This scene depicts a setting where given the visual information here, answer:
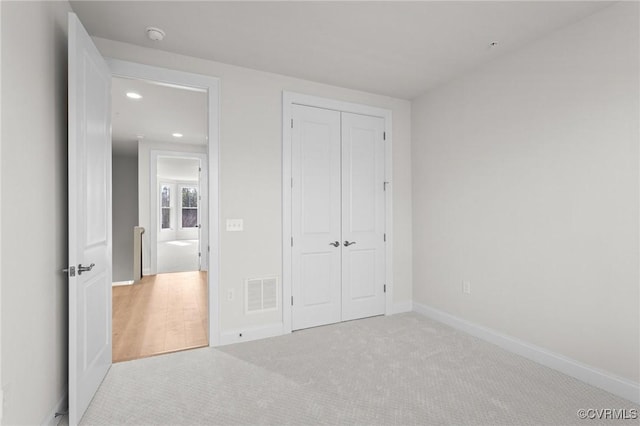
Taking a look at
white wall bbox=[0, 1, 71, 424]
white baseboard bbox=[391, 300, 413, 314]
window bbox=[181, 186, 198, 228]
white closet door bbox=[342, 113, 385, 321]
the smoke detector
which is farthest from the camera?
window bbox=[181, 186, 198, 228]

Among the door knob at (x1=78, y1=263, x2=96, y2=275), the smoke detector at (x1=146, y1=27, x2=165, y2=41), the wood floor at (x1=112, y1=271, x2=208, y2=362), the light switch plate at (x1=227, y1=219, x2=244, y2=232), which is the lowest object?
the wood floor at (x1=112, y1=271, x2=208, y2=362)

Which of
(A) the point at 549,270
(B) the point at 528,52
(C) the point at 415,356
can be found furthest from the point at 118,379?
(B) the point at 528,52

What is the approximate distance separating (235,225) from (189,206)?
9785mm

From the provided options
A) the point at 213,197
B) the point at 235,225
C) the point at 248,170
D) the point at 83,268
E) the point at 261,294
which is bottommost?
the point at 261,294

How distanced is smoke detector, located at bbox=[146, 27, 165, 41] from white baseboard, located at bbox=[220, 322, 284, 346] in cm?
256

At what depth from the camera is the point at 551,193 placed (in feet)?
8.54

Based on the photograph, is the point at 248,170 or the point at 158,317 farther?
the point at 158,317

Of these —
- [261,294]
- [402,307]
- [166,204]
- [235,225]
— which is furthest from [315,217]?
[166,204]

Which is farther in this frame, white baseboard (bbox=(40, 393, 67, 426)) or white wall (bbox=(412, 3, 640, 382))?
Answer: white wall (bbox=(412, 3, 640, 382))

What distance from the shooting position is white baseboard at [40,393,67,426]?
1.80 metres

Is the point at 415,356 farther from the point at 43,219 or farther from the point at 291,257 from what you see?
the point at 43,219

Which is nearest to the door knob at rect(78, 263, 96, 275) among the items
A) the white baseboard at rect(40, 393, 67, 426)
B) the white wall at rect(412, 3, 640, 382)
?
the white baseboard at rect(40, 393, 67, 426)

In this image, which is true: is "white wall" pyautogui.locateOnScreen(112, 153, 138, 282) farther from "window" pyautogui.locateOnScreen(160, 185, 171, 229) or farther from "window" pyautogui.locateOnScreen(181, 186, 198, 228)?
"window" pyautogui.locateOnScreen(181, 186, 198, 228)

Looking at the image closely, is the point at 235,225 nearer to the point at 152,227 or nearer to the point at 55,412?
the point at 55,412
